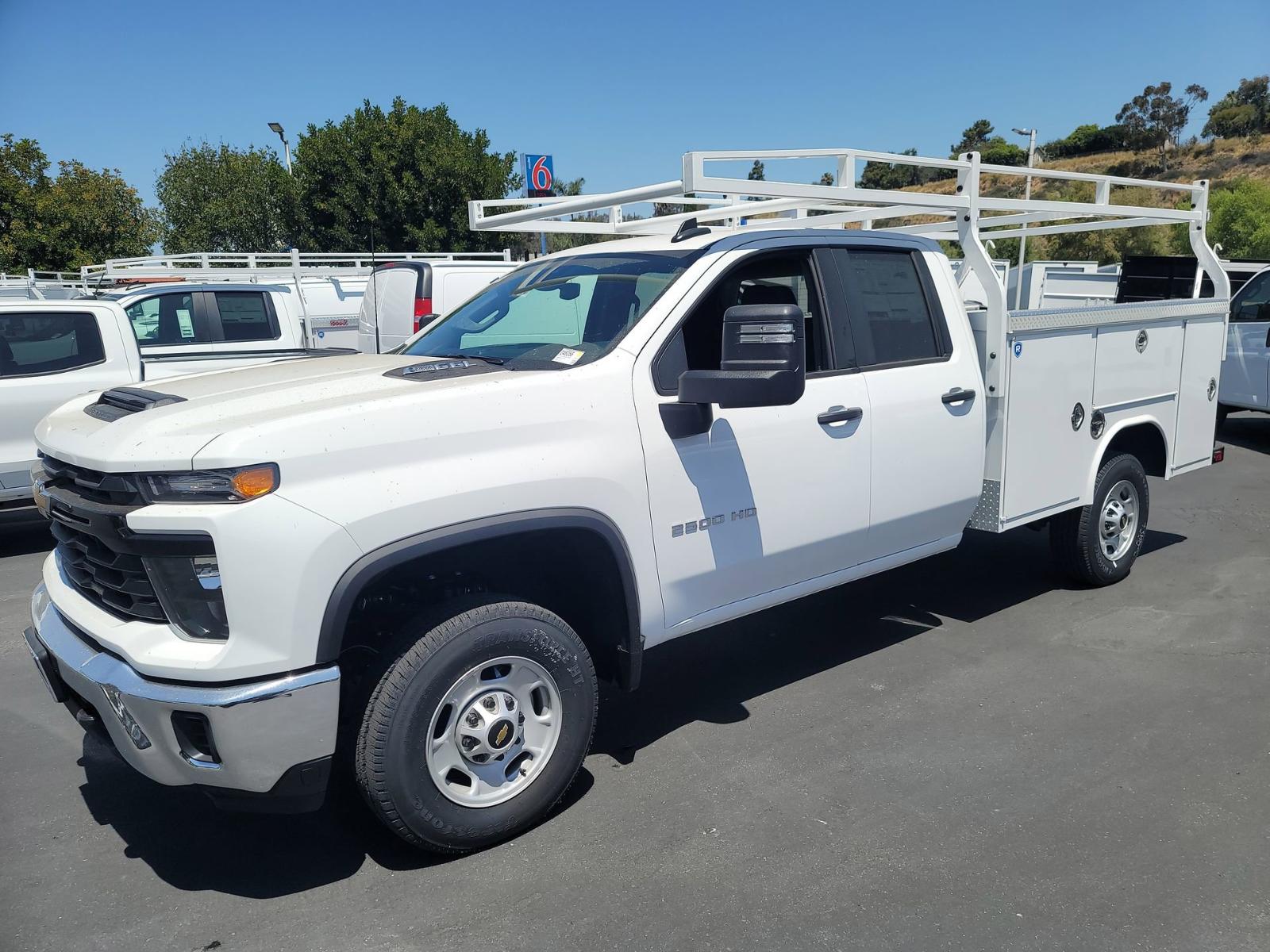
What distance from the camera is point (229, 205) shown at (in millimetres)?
31672

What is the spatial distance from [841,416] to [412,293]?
7889 millimetres

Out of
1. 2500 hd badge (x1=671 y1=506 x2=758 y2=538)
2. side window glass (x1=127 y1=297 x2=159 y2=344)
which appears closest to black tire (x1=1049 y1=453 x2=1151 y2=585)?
2500 hd badge (x1=671 y1=506 x2=758 y2=538)

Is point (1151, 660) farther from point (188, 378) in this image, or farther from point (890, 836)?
point (188, 378)

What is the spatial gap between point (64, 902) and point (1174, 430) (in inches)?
242

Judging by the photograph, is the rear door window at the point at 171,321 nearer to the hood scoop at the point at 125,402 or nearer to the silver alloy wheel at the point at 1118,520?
the hood scoop at the point at 125,402

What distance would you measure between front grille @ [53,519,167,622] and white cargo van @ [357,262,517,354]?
757 cm

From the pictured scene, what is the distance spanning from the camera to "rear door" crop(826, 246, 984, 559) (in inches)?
164

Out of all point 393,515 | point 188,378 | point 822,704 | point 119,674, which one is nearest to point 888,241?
point 822,704

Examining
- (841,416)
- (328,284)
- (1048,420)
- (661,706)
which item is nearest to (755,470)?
(841,416)

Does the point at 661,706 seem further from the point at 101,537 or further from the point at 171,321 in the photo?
the point at 171,321

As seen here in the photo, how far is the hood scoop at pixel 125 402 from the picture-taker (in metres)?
3.05

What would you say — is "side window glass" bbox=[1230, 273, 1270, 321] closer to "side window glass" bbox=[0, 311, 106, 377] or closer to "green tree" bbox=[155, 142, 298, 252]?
"side window glass" bbox=[0, 311, 106, 377]

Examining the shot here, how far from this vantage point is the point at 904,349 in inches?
171

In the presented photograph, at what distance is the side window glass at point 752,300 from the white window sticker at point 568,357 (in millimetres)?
382
